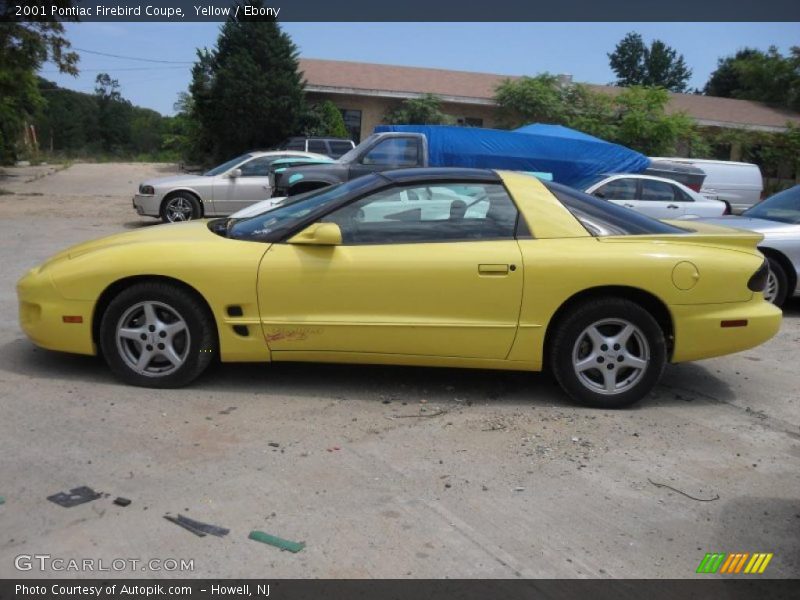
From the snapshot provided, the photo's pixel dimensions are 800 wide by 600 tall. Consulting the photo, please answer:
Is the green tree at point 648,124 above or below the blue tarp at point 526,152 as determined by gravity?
above

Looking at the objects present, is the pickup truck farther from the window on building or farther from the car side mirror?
the window on building

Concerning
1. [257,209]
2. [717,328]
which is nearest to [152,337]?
[717,328]

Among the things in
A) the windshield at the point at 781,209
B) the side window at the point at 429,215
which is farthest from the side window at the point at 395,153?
the side window at the point at 429,215

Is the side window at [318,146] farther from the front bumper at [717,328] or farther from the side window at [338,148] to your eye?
the front bumper at [717,328]

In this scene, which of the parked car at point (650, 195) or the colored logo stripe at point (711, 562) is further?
the parked car at point (650, 195)

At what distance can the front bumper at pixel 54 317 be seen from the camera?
4.90 metres

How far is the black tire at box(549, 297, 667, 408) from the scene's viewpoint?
4836 millimetres

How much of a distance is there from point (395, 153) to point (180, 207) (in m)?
4.29

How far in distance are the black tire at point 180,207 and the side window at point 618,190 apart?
7448mm

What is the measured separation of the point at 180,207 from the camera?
1475 centimetres

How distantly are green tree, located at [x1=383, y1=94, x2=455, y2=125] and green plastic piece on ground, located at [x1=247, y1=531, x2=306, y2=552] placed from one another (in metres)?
24.6

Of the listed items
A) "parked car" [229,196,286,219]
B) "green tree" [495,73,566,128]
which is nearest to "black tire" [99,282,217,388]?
"parked car" [229,196,286,219]

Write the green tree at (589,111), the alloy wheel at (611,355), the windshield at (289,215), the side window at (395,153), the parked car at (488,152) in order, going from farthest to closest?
the green tree at (589,111) < the parked car at (488,152) < the side window at (395,153) < the windshield at (289,215) < the alloy wheel at (611,355)
